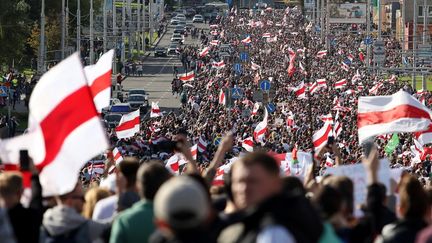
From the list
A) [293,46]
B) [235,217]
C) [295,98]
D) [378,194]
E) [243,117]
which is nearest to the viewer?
[235,217]

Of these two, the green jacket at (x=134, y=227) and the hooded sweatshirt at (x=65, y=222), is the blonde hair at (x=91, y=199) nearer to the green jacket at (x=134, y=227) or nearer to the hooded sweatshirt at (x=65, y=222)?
the hooded sweatshirt at (x=65, y=222)

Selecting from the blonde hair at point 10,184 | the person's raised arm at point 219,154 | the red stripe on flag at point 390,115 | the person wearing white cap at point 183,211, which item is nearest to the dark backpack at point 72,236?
the blonde hair at point 10,184

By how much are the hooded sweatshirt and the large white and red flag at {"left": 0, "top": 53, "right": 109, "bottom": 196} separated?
208 millimetres

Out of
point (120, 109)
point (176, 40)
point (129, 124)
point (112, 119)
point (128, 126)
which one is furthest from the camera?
point (176, 40)

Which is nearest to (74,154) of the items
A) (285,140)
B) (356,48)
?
(285,140)

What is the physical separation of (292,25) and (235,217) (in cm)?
12391

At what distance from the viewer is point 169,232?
7.84 meters

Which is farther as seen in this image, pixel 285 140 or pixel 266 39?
pixel 266 39

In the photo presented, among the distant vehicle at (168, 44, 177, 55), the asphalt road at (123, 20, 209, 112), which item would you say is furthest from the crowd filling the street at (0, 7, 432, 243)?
the distant vehicle at (168, 44, 177, 55)

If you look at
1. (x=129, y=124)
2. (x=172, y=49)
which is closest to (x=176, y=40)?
(x=172, y=49)

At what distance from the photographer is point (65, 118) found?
10.6 m

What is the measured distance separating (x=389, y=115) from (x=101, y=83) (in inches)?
110

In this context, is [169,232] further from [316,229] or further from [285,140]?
[285,140]

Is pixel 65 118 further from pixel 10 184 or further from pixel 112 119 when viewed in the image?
pixel 112 119
